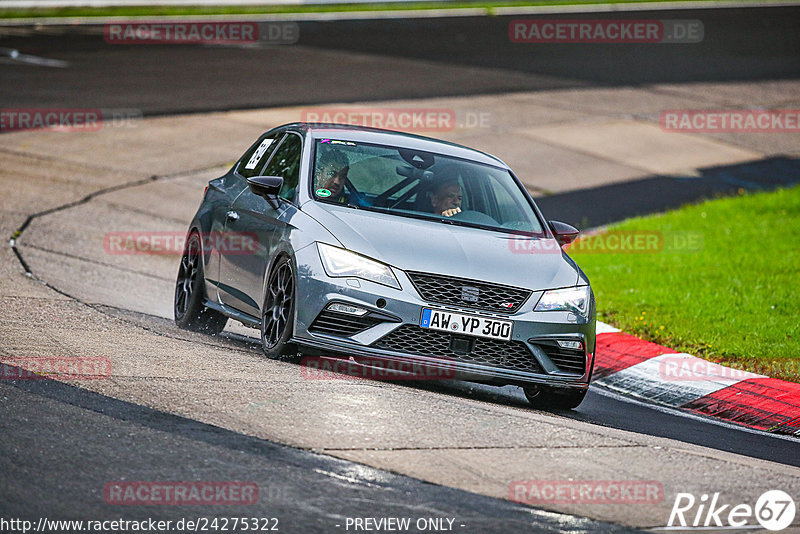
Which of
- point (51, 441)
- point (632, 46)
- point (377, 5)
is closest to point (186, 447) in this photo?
point (51, 441)

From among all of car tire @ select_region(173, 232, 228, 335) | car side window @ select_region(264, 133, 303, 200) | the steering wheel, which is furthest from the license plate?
car tire @ select_region(173, 232, 228, 335)

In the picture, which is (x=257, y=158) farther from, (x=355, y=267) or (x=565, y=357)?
(x=565, y=357)

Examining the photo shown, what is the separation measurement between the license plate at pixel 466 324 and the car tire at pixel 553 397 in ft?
2.04

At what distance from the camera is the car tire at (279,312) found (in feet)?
25.4

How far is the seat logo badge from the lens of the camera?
747 cm

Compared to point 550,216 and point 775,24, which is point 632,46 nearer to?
point 775,24

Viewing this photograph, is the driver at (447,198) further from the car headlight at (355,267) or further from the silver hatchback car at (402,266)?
the car headlight at (355,267)

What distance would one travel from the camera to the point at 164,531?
15.7 ft

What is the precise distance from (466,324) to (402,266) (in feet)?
1.73

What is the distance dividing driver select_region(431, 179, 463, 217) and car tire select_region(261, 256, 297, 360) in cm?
122

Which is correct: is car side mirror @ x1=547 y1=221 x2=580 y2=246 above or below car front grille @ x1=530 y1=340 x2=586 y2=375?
above

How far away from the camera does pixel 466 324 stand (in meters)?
7.45

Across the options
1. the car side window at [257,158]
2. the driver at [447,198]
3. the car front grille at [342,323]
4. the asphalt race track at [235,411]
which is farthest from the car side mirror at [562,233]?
the car side window at [257,158]

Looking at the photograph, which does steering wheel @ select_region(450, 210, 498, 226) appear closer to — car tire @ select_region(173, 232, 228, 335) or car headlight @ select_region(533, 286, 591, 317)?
car headlight @ select_region(533, 286, 591, 317)
